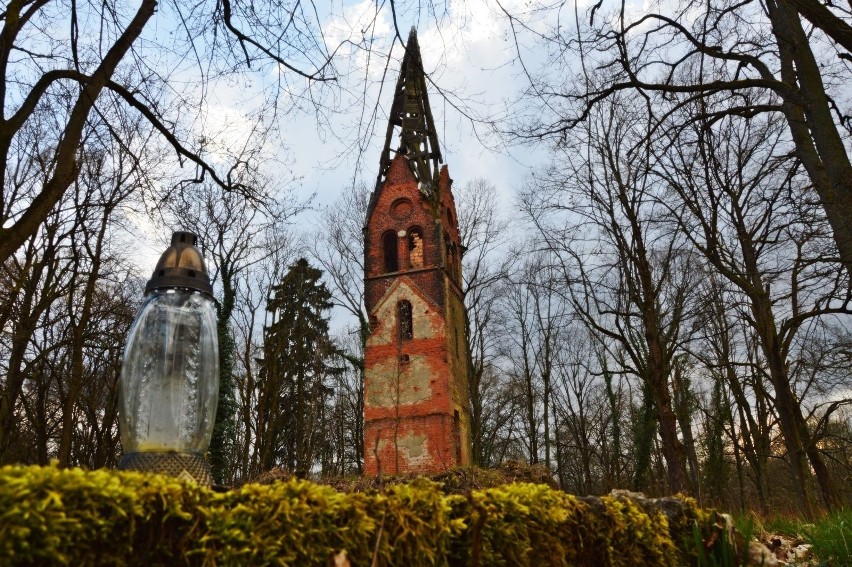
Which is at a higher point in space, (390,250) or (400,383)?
(390,250)

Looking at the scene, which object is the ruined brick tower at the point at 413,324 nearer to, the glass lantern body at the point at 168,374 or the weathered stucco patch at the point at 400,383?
the weathered stucco patch at the point at 400,383

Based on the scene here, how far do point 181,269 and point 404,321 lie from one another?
77.3 ft

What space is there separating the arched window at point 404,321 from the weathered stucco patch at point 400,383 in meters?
0.99

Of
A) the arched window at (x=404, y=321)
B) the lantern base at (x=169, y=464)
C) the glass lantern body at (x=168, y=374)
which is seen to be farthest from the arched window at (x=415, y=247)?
the lantern base at (x=169, y=464)

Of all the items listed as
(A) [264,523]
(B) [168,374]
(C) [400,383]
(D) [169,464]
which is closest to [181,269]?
(B) [168,374]

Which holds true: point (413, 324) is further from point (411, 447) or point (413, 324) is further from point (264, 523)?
point (264, 523)

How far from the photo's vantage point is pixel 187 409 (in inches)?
112

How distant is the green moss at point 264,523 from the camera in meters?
1.02

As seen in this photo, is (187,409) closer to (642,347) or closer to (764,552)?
(764,552)

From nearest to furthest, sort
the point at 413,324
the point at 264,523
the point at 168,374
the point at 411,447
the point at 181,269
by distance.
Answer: the point at 264,523 → the point at 181,269 → the point at 168,374 → the point at 411,447 → the point at 413,324

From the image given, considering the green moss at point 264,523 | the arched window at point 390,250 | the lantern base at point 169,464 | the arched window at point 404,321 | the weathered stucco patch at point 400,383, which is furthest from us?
the arched window at point 390,250

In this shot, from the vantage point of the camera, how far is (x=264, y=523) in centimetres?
124

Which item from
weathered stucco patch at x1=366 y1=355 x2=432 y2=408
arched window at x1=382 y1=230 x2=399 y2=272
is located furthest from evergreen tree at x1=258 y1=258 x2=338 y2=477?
arched window at x1=382 y1=230 x2=399 y2=272

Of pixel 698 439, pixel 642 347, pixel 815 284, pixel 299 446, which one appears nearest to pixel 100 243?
pixel 299 446
